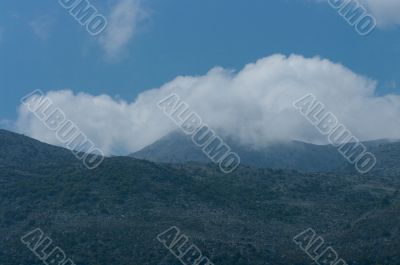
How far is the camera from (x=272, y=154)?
139125 mm

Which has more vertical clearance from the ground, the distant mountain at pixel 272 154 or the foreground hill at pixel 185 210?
the distant mountain at pixel 272 154

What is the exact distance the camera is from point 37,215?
165 feet

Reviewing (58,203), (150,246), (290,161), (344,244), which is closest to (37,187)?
(58,203)

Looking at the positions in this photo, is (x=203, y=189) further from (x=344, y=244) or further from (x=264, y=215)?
(x=344, y=244)

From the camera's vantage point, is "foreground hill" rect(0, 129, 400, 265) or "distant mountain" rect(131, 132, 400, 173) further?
"distant mountain" rect(131, 132, 400, 173)

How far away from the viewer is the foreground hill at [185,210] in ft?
146

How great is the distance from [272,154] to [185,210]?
87.5 meters

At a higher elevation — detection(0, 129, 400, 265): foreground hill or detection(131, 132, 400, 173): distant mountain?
detection(131, 132, 400, 173): distant mountain

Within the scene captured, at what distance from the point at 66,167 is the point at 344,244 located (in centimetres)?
2900

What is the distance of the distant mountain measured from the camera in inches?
4963

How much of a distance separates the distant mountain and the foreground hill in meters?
54.4

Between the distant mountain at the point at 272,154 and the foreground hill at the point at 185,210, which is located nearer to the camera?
the foreground hill at the point at 185,210

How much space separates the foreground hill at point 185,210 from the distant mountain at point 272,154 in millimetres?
54395

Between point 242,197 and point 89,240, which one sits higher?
point 242,197
